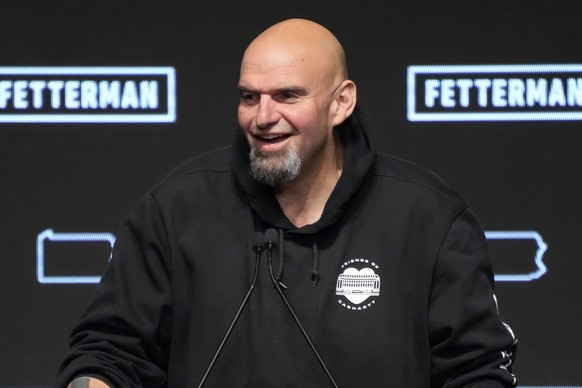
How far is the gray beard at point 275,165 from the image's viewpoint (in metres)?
2.66

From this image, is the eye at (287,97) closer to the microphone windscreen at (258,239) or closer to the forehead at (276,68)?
the forehead at (276,68)

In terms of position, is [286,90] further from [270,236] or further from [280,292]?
[280,292]

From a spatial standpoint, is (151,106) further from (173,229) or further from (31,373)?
(173,229)

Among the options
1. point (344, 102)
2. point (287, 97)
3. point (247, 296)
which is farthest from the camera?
point (344, 102)

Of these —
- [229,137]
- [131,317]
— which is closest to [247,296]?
[131,317]

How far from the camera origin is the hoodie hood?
8.88 feet

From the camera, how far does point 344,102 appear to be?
2.80m

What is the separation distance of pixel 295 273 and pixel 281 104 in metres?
0.33

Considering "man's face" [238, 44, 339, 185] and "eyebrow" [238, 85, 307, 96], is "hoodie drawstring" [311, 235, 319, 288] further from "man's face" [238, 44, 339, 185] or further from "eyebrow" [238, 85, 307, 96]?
"eyebrow" [238, 85, 307, 96]

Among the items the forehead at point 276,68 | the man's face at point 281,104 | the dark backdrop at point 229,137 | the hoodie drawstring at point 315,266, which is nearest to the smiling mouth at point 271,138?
the man's face at point 281,104

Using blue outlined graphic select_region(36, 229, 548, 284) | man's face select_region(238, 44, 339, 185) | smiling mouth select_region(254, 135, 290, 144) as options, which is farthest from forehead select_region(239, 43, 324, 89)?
blue outlined graphic select_region(36, 229, 548, 284)

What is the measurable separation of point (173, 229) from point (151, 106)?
4.39 feet

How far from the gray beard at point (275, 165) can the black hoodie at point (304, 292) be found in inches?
2.4

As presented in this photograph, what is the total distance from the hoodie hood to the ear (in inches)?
2.1
